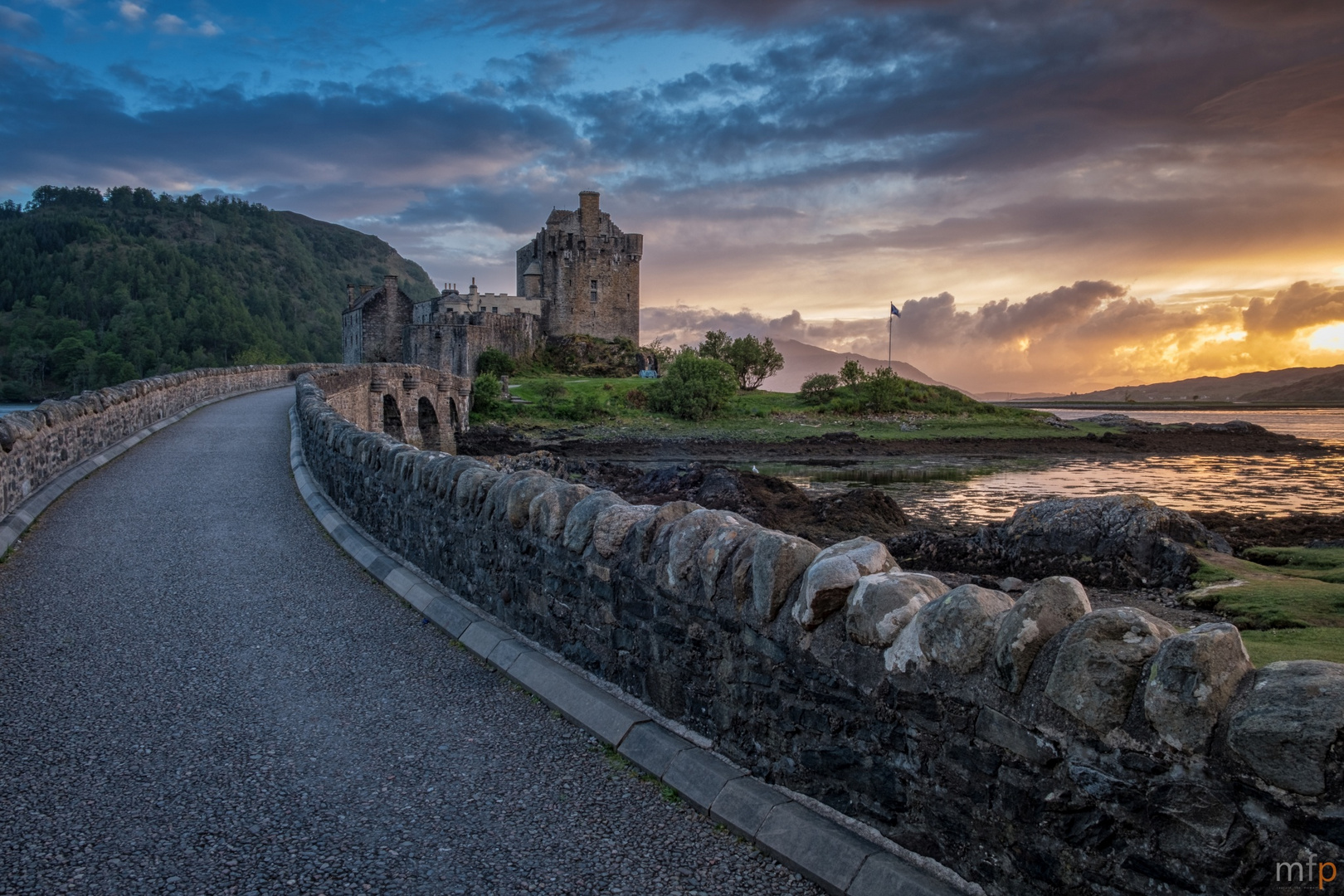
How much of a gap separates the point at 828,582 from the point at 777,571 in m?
0.30

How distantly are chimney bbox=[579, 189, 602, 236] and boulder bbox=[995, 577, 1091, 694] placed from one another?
7557cm

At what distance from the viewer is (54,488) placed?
11.6 m

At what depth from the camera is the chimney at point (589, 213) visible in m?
75.6

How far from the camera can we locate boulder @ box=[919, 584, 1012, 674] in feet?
9.34

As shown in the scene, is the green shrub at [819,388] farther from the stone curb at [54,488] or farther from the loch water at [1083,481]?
the stone curb at [54,488]

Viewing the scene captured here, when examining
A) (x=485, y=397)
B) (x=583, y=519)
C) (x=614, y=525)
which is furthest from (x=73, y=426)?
(x=485, y=397)

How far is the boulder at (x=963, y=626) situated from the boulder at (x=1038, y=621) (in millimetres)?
130

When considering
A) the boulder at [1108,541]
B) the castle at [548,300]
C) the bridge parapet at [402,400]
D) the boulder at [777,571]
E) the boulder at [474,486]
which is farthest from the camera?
the castle at [548,300]

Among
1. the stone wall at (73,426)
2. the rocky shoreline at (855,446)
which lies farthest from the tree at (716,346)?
the stone wall at (73,426)

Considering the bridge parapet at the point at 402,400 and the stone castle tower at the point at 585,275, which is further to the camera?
the stone castle tower at the point at 585,275

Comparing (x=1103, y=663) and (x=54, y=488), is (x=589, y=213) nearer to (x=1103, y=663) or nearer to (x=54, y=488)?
(x=54, y=488)

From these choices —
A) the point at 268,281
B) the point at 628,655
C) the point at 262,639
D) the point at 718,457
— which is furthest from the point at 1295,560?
the point at 268,281

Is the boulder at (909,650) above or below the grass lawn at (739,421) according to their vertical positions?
above

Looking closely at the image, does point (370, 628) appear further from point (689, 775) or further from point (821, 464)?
point (821, 464)
